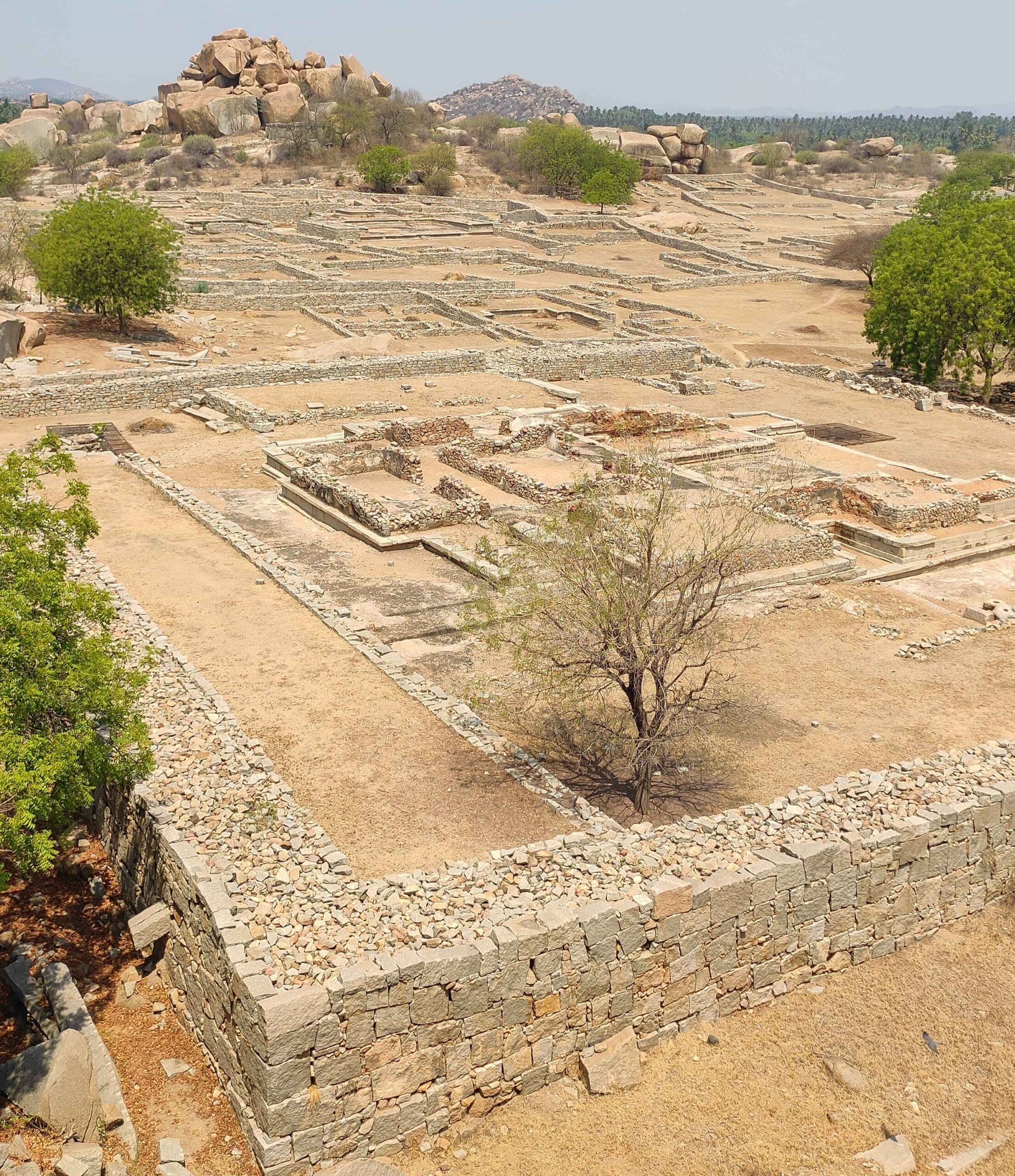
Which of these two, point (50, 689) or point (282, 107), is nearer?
point (50, 689)

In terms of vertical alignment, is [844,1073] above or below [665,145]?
below

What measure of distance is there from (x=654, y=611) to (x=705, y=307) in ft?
102

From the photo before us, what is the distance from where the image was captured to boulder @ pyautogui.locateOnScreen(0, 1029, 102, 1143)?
22.7 feet

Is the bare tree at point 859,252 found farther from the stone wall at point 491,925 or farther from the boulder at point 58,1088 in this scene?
the boulder at point 58,1088

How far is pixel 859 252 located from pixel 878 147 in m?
56.4

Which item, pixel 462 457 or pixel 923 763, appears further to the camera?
pixel 462 457

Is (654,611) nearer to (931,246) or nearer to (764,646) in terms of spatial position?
(764,646)

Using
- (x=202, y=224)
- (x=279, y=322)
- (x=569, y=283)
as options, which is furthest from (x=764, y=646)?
(x=202, y=224)

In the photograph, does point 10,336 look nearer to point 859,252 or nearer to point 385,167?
point 859,252

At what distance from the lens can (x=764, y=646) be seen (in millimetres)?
13852

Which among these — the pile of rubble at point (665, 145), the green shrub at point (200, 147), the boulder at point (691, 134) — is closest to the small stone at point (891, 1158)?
the green shrub at point (200, 147)

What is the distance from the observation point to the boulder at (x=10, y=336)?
2577cm

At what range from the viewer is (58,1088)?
22.7 feet

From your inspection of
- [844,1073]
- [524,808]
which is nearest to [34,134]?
[524,808]
